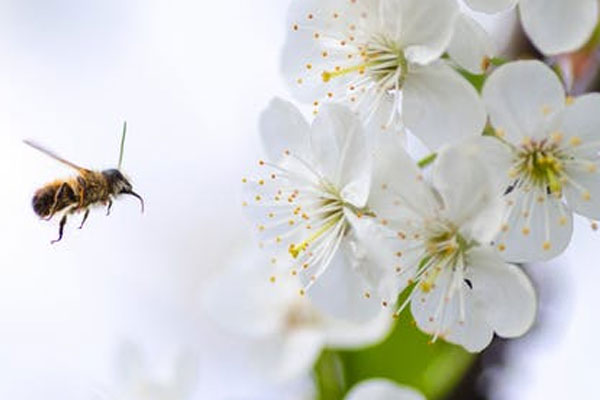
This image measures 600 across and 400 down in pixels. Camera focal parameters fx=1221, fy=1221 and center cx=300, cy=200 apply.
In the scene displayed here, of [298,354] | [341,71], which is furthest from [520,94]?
[298,354]

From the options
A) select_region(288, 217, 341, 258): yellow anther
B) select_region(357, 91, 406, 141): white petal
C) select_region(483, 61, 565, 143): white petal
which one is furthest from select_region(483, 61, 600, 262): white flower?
select_region(288, 217, 341, 258): yellow anther

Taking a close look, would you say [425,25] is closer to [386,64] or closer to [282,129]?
[386,64]

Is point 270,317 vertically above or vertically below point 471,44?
below

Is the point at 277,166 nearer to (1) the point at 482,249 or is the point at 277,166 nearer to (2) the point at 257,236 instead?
(2) the point at 257,236

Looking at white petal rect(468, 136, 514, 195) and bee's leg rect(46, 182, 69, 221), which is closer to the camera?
white petal rect(468, 136, 514, 195)

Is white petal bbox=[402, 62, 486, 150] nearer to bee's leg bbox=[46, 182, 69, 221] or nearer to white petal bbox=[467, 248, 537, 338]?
white petal bbox=[467, 248, 537, 338]

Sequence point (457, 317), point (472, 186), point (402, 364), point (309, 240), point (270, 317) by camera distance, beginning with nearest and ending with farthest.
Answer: point (472, 186) < point (457, 317) < point (309, 240) < point (402, 364) < point (270, 317)

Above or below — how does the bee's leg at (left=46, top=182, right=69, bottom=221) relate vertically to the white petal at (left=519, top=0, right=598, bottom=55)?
below

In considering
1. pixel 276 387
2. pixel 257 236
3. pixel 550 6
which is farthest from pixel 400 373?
pixel 550 6
